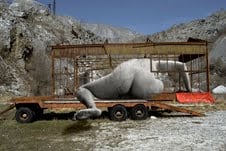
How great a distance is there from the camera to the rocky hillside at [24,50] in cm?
3619

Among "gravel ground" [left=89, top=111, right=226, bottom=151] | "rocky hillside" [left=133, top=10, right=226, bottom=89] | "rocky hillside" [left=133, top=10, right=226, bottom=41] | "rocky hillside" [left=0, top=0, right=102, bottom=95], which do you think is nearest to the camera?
"gravel ground" [left=89, top=111, right=226, bottom=151]

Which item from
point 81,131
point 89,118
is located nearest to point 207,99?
point 89,118

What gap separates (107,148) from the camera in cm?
1041

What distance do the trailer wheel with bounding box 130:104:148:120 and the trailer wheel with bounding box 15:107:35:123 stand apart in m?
3.97

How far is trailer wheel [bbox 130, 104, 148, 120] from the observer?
15.3 metres

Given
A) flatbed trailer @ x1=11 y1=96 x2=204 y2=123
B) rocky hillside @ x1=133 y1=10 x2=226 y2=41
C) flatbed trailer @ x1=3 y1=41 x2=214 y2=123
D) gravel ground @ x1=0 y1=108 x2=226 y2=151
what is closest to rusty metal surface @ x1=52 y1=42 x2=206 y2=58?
flatbed trailer @ x1=3 y1=41 x2=214 y2=123

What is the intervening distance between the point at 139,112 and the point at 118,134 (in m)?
3.20

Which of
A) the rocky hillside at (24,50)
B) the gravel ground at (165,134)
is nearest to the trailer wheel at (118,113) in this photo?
the gravel ground at (165,134)

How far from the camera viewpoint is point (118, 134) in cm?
1227

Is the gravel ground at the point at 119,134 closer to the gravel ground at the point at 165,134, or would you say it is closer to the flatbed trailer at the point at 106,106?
the gravel ground at the point at 165,134

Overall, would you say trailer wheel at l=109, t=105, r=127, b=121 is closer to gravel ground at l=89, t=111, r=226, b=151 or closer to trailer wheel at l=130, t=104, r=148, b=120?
trailer wheel at l=130, t=104, r=148, b=120

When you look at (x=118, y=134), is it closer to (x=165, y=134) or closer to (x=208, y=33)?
(x=165, y=134)

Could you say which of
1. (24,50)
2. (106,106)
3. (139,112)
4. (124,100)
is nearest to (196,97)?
(139,112)

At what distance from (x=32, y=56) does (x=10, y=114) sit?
76.7 feet
